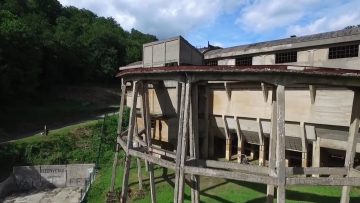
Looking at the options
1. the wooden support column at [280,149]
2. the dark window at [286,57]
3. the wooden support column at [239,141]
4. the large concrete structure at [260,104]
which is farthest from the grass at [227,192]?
the dark window at [286,57]

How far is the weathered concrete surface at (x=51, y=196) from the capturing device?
1131 inches

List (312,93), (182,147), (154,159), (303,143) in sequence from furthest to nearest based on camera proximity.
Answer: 1. (303,143)
2. (312,93)
3. (154,159)
4. (182,147)

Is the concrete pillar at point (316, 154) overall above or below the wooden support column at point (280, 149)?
below

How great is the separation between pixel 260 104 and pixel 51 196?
59.4 feet

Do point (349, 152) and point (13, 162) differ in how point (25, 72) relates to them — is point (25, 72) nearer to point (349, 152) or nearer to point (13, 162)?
point (13, 162)

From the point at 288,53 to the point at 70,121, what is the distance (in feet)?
98.3

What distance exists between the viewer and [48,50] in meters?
59.5

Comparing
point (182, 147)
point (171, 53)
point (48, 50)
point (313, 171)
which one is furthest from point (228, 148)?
point (48, 50)

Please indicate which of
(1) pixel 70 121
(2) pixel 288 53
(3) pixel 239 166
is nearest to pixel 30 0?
(1) pixel 70 121

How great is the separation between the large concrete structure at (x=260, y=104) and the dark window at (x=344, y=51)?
0.01m

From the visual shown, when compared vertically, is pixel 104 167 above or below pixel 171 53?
below

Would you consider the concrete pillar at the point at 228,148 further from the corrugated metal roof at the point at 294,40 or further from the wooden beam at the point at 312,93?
the wooden beam at the point at 312,93

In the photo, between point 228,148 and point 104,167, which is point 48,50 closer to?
point 104,167

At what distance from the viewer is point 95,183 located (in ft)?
95.9
